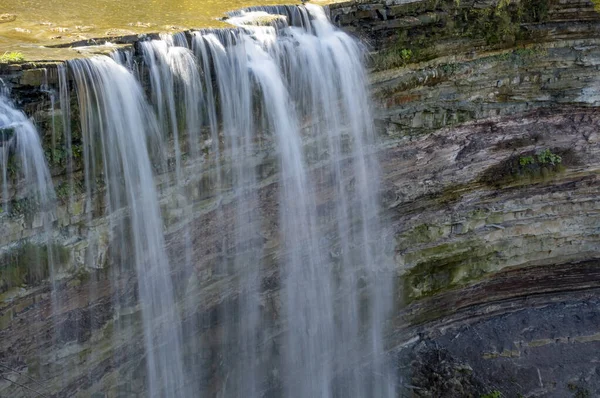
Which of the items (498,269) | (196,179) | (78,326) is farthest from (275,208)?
(498,269)

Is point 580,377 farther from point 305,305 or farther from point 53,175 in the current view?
point 53,175

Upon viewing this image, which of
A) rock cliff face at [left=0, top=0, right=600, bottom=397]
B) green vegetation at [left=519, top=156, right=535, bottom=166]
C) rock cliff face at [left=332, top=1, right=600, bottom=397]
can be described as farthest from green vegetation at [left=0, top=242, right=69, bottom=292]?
green vegetation at [left=519, top=156, right=535, bottom=166]

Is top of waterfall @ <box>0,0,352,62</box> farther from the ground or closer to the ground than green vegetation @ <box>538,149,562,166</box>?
farther from the ground

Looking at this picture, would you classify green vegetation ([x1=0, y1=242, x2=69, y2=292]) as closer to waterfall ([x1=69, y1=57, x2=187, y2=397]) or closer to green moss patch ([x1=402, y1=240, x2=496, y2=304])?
waterfall ([x1=69, y1=57, x2=187, y2=397])

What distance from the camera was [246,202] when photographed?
12773 mm

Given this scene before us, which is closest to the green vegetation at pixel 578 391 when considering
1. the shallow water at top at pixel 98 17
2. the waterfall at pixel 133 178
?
the waterfall at pixel 133 178

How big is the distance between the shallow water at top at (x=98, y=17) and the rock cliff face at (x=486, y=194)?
2561 mm

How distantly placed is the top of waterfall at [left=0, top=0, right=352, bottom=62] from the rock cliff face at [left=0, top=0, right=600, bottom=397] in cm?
246

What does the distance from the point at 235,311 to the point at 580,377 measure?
7.60 meters

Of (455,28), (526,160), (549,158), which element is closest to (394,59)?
(455,28)

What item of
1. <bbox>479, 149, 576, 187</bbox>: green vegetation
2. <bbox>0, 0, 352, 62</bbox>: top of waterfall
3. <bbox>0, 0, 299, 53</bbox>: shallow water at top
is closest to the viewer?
<bbox>0, 0, 352, 62</bbox>: top of waterfall

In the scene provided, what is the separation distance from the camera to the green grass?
983cm

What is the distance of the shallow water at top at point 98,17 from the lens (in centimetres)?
1209

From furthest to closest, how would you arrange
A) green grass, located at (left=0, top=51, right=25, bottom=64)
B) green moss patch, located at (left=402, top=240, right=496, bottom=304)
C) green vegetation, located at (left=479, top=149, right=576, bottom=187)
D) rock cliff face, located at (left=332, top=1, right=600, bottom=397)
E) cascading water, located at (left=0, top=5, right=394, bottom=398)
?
green vegetation, located at (left=479, top=149, right=576, bottom=187) → green moss patch, located at (left=402, top=240, right=496, bottom=304) → rock cliff face, located at (left=332, top=1, right=600, bottom=397) → cascading water, located at (left=0, top=5, right=394, bottom=398) → green grass, located at (left=0, top=51, right=25, bottom=64)
